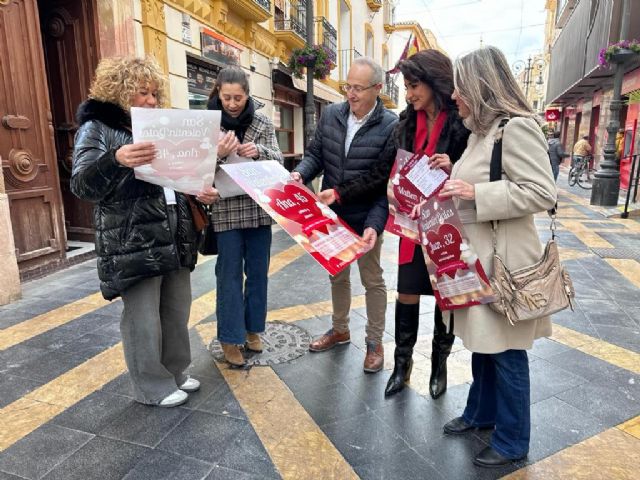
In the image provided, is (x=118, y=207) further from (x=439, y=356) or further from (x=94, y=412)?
(x=439, y=356)

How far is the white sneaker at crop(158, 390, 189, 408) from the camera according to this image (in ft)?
8.24

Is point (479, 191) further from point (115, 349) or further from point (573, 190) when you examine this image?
point (573, 190)

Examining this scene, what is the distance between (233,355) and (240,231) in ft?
2.69

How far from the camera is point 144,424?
2.37 metres

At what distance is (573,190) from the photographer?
577 inches

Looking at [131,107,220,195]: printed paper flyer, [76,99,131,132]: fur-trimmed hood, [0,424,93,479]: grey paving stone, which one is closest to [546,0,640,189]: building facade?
[131,107,220,195]: printed paper flyer

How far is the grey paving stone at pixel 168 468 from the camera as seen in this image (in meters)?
1.99

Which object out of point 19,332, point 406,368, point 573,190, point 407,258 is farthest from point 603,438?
point 573,190

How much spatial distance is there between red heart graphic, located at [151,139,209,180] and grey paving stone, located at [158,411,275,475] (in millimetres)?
1274

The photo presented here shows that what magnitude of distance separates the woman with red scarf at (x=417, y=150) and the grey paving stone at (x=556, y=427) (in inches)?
20.4

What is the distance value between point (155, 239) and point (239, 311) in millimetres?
832

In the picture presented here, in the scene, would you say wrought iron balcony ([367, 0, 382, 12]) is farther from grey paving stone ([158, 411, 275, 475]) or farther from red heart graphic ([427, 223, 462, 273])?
grey paving stone ([158, 411, 275, 475])

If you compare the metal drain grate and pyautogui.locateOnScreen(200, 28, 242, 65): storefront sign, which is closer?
the metal drain grate

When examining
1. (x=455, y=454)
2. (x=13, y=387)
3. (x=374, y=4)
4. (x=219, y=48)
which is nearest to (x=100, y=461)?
(x=13, y=387)
